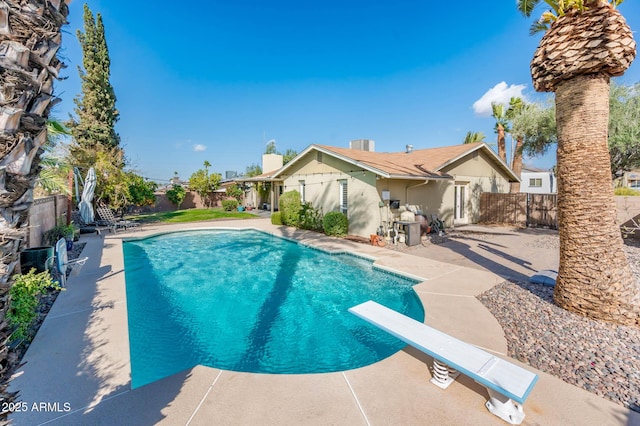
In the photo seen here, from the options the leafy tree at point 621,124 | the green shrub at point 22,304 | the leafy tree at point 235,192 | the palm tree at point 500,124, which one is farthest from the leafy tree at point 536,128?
A: the leafy tree at point 235,192

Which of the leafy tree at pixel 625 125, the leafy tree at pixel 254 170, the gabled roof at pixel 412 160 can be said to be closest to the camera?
the gabled roof at pixel 412 160

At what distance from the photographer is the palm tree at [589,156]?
493 cm

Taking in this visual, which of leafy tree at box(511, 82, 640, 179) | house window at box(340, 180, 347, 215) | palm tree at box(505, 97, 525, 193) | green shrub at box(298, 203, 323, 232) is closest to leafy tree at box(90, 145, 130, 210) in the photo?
green shrub at box(298, 203, 323, 232)

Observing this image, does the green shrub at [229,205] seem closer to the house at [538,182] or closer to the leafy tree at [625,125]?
the leafy tree at [625,125]

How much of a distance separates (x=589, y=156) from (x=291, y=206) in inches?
545

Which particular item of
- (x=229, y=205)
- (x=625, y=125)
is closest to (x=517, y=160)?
(x=625, y=125)

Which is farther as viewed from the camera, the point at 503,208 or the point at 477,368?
the point at 503,208

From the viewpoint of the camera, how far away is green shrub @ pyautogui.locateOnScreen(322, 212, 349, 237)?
1410 cm

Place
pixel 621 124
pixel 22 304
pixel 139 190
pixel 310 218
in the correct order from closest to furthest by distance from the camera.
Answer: pixel 22 304, pixel 621 124, pixel 310 218, pixel 139 190

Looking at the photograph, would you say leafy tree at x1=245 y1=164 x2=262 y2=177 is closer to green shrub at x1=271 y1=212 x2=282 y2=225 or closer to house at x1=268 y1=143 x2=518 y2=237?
house at x1=268 y1=143 x2=518 y2=237

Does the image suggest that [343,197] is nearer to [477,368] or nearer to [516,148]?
[477,368]

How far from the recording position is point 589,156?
518 centimetres

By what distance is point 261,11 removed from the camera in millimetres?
16625

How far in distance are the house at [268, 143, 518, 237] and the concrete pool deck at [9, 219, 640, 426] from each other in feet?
28.7
